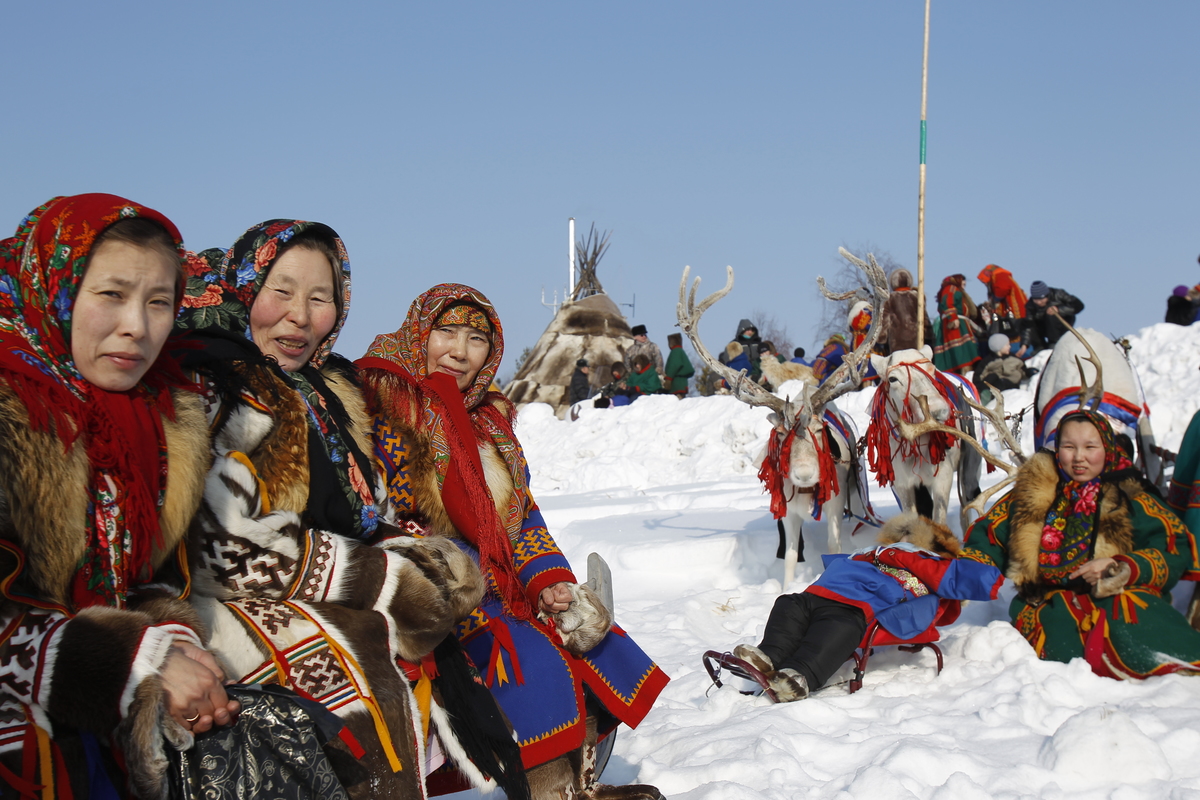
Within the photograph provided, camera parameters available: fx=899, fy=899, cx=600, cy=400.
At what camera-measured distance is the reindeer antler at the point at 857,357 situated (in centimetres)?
586

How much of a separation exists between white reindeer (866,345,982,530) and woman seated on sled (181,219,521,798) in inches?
184

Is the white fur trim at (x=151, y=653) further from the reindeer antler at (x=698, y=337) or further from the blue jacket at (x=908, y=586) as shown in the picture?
the reindeer antler at (x=698, y=337)

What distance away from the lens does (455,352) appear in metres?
2.51

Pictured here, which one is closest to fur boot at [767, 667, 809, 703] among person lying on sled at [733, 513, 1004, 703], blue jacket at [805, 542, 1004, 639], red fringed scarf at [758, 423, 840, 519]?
person lying on sled at [733, 513, 1004, 703]

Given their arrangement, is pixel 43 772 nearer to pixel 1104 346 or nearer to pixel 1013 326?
pixel 1104 346

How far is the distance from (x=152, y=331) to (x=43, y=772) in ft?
2.14

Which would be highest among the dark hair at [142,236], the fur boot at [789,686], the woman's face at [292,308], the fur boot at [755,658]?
the dark hair at [142,236]

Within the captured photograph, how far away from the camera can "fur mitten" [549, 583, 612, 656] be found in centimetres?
238

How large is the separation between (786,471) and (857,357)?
957 millimetres

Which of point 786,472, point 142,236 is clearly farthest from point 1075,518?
point 142,236

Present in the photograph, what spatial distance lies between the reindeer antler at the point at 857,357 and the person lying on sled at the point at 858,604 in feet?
6.09

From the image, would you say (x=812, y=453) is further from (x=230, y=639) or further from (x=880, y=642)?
(x=230, y=639)

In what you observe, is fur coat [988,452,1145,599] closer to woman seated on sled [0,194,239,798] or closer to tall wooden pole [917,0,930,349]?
woman seated on sled [0,194,239,798]

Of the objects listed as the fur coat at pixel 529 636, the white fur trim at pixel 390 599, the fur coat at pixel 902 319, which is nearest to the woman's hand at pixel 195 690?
the white fur trim at pixel 390 599
